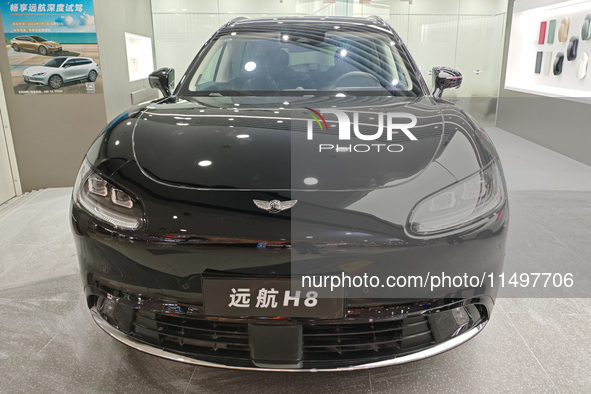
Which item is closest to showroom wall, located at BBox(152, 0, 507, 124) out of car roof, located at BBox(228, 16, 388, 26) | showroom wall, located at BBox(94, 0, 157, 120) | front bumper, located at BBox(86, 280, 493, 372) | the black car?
showroom wall, located at BBox(94, 0, 157, 120)

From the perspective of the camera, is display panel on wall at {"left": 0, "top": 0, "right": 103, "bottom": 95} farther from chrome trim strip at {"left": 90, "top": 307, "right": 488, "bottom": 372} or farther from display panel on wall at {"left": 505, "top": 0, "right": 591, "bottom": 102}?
display panel on wall at {"left": 505, "top": 0, "right": 591, "bottom": 102}

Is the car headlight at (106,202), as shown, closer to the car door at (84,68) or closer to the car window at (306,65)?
the car window at (306,65)

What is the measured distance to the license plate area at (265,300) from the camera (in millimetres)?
1116

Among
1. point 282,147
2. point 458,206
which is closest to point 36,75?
point 282,147

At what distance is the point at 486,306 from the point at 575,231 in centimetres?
179

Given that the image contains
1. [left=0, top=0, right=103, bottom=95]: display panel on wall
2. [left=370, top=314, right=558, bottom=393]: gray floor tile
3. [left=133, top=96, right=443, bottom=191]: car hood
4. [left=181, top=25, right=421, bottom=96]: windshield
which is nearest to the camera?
[left=133, top=96, right=443, bottom=191]: car hood

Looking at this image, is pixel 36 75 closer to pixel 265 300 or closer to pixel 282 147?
pixel 282 147

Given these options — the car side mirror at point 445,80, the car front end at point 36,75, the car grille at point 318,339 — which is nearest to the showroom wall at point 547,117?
the car side mirror at point 445,80

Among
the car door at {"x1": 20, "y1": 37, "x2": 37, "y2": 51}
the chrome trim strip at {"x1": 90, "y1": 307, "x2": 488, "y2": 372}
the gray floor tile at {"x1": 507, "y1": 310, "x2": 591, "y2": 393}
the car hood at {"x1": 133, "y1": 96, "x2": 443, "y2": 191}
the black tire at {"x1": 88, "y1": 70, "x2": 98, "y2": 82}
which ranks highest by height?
the car door at {"x1": 20, "y1": 37, "x2": 37, "y2": 51}

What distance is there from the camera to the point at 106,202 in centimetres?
124

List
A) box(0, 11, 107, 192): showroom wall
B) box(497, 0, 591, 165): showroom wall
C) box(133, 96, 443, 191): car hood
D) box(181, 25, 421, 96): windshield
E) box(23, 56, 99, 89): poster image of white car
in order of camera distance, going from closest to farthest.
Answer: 1. box(133, 96, 443, 191): car hood
2. box(181, 25, 421, 96): windshield
3. box(23, 56, 99, 89): poster image of white car
4. box(0, 11, 107, 192): showroom wall
5. box(497, 0, 591, 165): showroom wall

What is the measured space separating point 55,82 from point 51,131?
36 centimetres

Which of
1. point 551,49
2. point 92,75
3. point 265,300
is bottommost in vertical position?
point 265,300

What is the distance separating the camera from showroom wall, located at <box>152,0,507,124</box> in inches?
215
